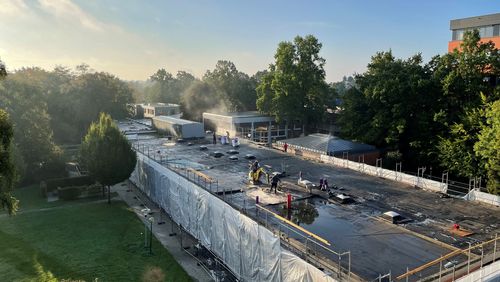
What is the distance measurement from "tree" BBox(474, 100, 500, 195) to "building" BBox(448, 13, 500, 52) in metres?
20.2

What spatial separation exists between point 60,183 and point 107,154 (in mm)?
9672

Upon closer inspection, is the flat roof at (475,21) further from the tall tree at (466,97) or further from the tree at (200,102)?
the tree at (200,102)

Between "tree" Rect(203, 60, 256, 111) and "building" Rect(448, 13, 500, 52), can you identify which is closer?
"building" Rect(448, 13, 500, 52)

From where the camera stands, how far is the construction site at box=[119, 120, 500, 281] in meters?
18.3

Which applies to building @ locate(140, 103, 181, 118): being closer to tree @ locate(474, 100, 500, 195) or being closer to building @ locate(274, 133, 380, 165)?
building @ locate(274, 133, 380, 165)

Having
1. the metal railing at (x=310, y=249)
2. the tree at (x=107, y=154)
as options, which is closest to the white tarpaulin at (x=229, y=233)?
the metal railing at (x=310, y=249)

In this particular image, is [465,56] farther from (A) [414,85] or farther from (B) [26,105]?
(B) [26,105]

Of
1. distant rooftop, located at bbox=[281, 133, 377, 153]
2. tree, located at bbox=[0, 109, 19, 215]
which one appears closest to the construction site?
distant rooftop, located at bbox=[281, 133, 377, 153]

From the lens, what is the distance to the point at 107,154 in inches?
1481

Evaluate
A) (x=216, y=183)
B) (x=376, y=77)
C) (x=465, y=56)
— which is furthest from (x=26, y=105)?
(x=465, y=56)

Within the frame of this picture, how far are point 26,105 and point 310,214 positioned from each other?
38863mm

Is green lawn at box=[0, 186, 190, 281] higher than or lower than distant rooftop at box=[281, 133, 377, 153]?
lower

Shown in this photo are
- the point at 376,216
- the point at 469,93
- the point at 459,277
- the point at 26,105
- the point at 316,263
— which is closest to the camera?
the point at 459,277

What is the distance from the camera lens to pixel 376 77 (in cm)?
4834
